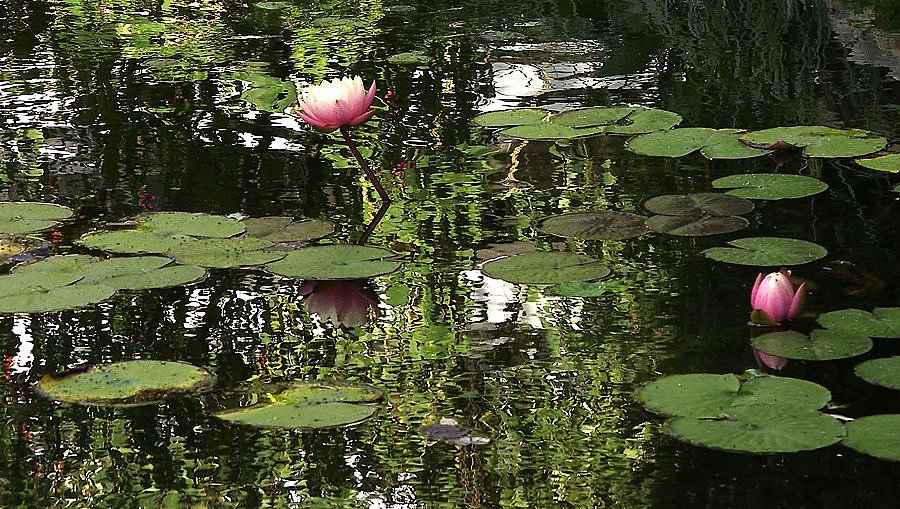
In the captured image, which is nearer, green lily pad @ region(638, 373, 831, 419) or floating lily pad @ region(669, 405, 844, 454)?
floating lily pad @ region(669, 405, 844, 454)

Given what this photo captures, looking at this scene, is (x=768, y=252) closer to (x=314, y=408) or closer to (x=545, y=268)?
(x=545, y=268)

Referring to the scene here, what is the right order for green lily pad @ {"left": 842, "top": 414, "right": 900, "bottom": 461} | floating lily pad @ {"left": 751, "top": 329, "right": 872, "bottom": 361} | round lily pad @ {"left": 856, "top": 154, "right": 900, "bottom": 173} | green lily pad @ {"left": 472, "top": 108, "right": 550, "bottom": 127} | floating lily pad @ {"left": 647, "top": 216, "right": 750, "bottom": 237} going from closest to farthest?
1. green lily pad @ {"left": 842, "top": 414, "right": 900, "bottom": 461}
2. floating lily pad @ {"left": 751, "top": 329, "right": 872, "bottom": 361}
3. floating lily pad @ {"left": 647, "top": 216, "right": 750, "bottom": 237}
4. round lily pad @ {"left": 856, "top": 154, "right": 900, "bottom": 173}
5. green lily pad @ {"left": 472, "top": 108, "right": 550, "bottom": 127}

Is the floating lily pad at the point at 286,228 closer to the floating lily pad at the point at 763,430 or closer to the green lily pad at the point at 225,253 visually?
Answer: the green lily pad at the point at 225,253

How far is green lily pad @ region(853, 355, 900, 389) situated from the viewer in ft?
5.38

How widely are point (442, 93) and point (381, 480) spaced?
2342 millimetres

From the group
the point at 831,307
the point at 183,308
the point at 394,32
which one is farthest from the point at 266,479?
the point at 394,32

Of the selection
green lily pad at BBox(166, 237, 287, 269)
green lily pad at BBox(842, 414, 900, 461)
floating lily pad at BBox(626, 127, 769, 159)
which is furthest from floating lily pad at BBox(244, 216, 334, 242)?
green lily pad at BBox(842, 414, 900, 461)

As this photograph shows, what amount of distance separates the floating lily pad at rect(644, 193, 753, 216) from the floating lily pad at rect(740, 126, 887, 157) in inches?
15.6

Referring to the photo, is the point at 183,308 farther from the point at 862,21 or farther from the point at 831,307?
the point at 862,21

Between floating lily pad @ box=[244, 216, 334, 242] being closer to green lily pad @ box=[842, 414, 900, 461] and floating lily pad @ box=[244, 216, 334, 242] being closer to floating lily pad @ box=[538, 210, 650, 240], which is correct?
floating lily pad @ box=[538, 210, 650, 240]

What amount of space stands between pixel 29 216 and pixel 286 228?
1.88ft

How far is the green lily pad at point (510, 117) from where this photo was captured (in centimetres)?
319

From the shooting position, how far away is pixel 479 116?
3.28 m

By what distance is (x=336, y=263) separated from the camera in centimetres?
220
